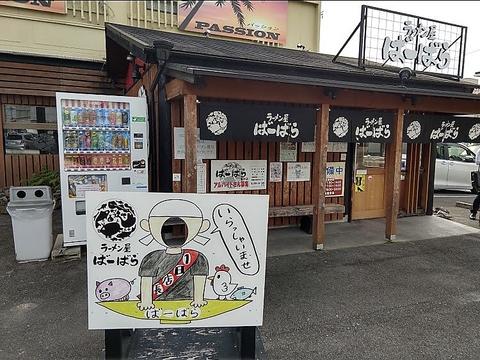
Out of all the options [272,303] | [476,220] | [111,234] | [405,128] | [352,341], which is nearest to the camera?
[111,234]

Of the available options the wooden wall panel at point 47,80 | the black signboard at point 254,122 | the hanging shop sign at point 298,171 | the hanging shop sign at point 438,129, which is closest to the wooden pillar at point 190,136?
the black signboard at point 254,122

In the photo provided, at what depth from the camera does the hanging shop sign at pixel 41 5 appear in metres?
8.09

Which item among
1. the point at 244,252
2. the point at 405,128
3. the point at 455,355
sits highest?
the point at 405,128

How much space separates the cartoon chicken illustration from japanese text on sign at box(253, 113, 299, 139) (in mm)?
2397

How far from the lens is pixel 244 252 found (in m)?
2.58

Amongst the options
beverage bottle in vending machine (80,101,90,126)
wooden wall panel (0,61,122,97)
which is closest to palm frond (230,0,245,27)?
wooden wall panel (0,61,122,97)

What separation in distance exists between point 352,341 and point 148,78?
5132 mm


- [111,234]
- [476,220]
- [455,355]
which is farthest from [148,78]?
[476,220]

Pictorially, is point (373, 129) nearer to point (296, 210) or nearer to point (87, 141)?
point (296, 210)

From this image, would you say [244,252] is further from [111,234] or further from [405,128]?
[405,128]

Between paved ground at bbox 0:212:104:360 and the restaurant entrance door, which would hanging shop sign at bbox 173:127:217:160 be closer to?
paved ground at bbox 0:212:104:360

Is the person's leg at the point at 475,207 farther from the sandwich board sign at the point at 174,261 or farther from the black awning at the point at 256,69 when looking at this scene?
the sandwich board sign at the point at 174,261

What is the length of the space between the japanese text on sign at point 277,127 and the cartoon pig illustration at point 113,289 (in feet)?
8.87

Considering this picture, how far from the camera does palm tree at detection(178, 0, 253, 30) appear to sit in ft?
32.2
